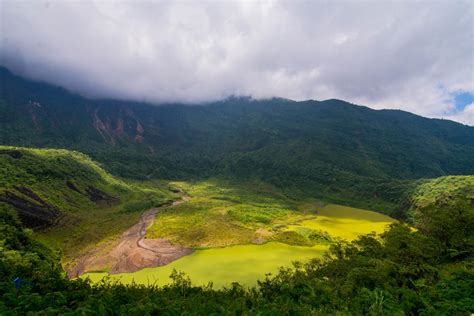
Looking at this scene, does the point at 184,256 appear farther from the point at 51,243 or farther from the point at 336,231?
the point at 336,231

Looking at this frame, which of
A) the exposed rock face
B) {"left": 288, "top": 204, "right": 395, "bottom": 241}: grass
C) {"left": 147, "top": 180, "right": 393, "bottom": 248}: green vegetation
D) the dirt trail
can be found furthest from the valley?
{"left": 288, "top": 204, "right": 395, "bottom": 241}: grass

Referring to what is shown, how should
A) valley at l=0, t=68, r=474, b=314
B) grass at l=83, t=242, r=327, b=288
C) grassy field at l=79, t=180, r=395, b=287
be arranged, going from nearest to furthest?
valley at l=0, t=68, r=474, b=314
grass at l=83, t=242, r=327, b=288
grassy field at l=79, t=180, r=395, b=287

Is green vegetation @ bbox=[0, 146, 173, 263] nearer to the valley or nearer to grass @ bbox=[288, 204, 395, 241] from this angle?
the valley

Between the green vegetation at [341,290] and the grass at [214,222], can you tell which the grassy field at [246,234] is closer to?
the grass at [214,222]

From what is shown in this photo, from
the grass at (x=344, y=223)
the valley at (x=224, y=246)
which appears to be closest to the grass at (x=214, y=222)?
the valley at (x=224, y=246)

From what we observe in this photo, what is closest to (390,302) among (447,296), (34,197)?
(447,296)

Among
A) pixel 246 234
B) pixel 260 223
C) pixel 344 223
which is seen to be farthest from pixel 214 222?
pixel 344 223

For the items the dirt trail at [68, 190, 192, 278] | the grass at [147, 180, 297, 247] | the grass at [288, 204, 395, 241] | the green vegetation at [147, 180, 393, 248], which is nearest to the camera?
the dirt trail at [68, 190, 192, 278]
